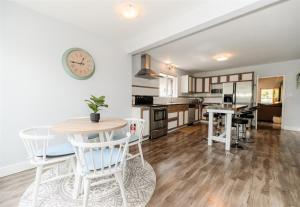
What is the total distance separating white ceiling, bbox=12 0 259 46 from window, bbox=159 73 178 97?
9.65ft

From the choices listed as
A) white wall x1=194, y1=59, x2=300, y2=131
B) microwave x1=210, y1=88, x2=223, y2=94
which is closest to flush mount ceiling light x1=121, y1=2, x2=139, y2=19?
microwave x1=210, y1=88, x2=223, y2=94

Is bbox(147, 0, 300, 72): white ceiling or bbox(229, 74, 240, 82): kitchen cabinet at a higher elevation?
bbox(147, 0, 300, 72): white ceiling

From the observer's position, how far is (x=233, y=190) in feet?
6.02

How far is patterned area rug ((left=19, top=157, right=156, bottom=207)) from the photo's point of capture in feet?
5.22

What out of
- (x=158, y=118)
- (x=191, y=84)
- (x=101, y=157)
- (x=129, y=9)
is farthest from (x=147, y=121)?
(x=191, y=84)

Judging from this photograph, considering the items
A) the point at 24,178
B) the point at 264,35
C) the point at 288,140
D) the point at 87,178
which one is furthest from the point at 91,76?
the point at 288,140

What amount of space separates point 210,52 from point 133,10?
2835 millimetres

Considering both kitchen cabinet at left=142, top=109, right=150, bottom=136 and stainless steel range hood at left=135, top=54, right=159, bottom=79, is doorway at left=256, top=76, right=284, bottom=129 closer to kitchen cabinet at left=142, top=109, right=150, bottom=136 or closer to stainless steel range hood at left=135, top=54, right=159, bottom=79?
stainless steel range hood at left=135, top=54, right=159, bottom=79

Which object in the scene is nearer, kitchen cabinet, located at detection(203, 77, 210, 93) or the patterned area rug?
the patterned area rug

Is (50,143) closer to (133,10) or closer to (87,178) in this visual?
(87,178)

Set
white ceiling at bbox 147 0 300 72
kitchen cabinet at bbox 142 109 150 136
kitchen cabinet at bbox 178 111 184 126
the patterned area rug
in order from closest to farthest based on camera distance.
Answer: the patterned area rug → white ceiling at bbox 147 0 300 72 → kitchen cabinet at bbox 142 109 150 136 → kitchen cabinet at bbox 178 111 184 126

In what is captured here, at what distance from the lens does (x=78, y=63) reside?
285 centimetres

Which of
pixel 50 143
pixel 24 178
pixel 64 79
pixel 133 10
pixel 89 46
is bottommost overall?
pixel 24 178

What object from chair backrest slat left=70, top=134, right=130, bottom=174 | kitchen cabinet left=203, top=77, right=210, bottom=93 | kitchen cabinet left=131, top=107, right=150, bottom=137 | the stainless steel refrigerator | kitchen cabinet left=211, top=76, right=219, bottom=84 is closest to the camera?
chair backrest slat left=70, top=134, right=130, bottom=174
